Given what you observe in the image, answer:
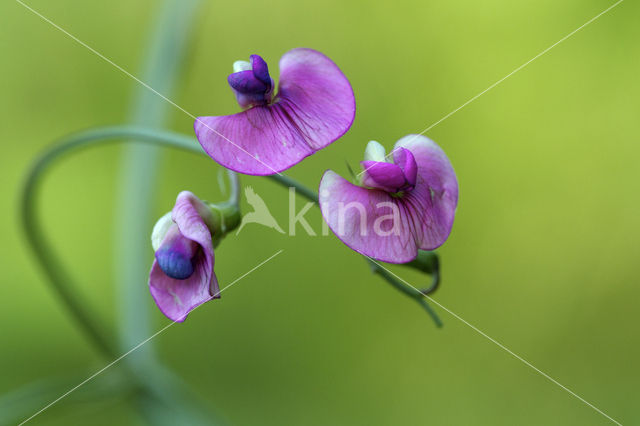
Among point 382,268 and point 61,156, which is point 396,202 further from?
point 61,156

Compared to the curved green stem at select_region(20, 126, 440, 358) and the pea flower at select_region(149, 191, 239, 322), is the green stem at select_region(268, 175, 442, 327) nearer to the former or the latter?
the curved green stem at select_region(20, 126, 440, 358)

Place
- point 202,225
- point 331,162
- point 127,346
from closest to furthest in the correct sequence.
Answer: point 202,225
point 127,346
point 331,162

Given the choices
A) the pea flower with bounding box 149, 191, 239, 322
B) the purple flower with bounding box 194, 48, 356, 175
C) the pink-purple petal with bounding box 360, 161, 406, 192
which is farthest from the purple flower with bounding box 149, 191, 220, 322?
the pink-purple petal with bounding box 360, 161, 406, 192

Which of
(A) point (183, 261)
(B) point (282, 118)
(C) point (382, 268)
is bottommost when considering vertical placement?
(C) point (382, 268)

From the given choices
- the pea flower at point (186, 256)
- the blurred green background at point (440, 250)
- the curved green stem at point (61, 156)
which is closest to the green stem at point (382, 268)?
the curved green stem at point (61, 156)

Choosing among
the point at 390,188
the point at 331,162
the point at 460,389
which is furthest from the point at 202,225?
the point at 460,389

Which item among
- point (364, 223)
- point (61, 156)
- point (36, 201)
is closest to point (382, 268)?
point (364, 223)

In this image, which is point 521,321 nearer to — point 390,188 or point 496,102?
point 496,102
